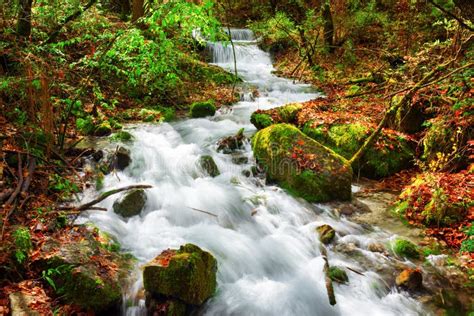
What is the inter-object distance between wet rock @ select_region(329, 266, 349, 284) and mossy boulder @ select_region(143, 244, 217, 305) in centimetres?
188

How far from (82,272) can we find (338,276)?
3.32 metres

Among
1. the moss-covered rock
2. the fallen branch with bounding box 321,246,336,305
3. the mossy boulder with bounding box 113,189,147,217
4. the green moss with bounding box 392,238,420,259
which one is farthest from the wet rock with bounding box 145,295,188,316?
the moss-covered rock

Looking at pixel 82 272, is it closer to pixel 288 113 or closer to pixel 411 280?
pixel 411 280

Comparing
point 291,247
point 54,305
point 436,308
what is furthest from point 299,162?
point 54,305

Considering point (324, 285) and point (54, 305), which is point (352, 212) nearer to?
point (324, 285)

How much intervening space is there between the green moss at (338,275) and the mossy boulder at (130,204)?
3231 mm

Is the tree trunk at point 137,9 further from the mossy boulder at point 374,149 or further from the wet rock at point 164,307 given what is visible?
the wet rock at point 164,307

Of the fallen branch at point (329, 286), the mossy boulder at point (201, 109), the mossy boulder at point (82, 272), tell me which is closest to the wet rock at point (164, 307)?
the mossy boulder at point (82, 272)

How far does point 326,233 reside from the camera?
5.71 meters

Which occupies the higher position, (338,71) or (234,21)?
(234,21)

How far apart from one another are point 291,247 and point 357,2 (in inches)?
590

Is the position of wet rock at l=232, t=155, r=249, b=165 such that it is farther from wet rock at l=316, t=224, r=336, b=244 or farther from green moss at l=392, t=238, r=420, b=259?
green moss at l=392, t=238, r=420, b=259

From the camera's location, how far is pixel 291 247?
5.55 meters

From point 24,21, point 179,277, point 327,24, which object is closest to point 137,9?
point 24,21
